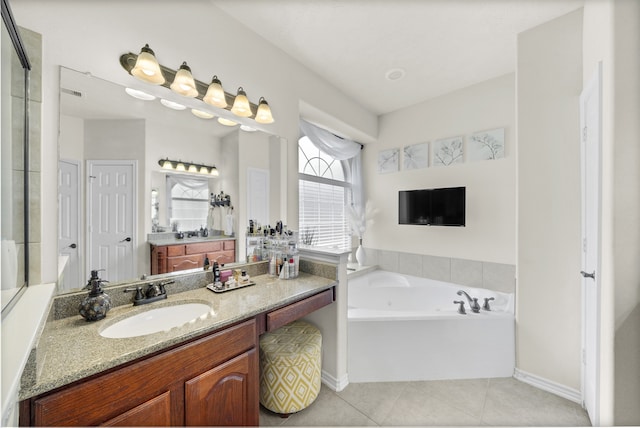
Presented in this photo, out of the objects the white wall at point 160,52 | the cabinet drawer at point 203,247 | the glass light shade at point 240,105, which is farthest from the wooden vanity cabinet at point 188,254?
the glass light shade at point 240,105

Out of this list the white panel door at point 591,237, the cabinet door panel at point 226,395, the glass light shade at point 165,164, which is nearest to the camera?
the cabinet door panel at point 226,395

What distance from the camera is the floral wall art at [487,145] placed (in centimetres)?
258

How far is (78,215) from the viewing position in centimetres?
118

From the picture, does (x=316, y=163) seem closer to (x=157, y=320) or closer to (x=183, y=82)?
(x=183, y=82)

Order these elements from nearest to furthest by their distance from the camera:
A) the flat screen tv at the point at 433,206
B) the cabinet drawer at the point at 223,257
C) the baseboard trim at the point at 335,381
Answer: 1. the cabinet drawer at the point at 223,257
2. the baseboard trim at the point at 335,381
3. the flat screen tv at the point at 433,206

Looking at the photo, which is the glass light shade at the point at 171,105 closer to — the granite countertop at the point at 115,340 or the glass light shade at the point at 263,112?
the glass light shade at the point at 263,112

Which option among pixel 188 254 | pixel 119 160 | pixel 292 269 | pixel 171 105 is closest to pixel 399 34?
pixel 171 105

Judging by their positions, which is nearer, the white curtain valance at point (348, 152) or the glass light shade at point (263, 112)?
the glass light shade at point (263, 112)

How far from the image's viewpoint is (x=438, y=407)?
1612 millimetres

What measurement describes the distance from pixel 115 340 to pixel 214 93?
4.76ft

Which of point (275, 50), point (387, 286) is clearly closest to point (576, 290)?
point (387, 286)

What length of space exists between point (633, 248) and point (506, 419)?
1.24 m

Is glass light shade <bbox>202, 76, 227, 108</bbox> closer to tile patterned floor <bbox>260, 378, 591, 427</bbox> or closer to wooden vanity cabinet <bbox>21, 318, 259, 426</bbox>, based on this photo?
wooden vanity cabinet <bbox>21, 318, 259, 426</bbox>

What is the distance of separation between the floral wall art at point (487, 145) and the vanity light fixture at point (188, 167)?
8.90 ft
